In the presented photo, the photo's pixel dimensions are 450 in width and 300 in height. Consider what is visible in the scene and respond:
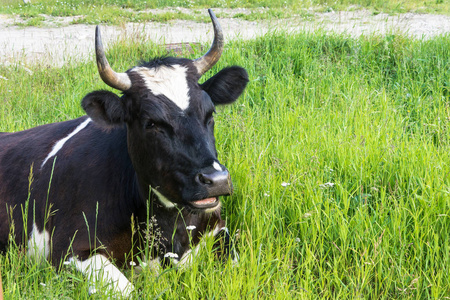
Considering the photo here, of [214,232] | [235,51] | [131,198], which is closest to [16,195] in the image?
[131,198]

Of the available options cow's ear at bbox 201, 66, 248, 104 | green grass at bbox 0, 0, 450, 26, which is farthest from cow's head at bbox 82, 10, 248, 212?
green grass at bbox 0, 0, 450, 26

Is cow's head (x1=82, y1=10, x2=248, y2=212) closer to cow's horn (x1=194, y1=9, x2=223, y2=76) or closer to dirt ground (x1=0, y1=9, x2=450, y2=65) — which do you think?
cow's horn (x1=194, y1=9, x2=223, y2=76)

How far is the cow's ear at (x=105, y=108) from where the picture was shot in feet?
10.7

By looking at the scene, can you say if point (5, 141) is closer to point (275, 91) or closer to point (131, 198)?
point (131, 198)

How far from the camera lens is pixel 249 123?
16.8 feet

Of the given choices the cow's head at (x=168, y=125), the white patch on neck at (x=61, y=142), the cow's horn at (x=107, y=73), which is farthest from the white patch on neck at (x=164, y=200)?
the white patch on neck at (x=61, y=142)

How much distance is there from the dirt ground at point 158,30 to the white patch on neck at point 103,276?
5.15 m

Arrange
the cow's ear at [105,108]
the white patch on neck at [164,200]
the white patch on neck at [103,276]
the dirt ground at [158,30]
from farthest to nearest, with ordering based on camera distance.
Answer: the dirt ground at [158,30] → the white patch on neck at [164,200] → the cow's ear at [105,108] → the white patch on neck at [103,276]

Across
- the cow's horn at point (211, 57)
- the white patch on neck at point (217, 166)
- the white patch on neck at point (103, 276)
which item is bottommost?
the white patch on neck at point (103, 276)

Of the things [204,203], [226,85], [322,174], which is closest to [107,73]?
[226,85]

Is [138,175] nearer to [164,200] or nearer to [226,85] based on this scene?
[164,200]

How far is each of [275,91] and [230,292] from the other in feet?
11.4

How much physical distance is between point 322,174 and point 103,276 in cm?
172

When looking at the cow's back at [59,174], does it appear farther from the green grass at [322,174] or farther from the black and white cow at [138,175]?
the green grass at [322,174]
